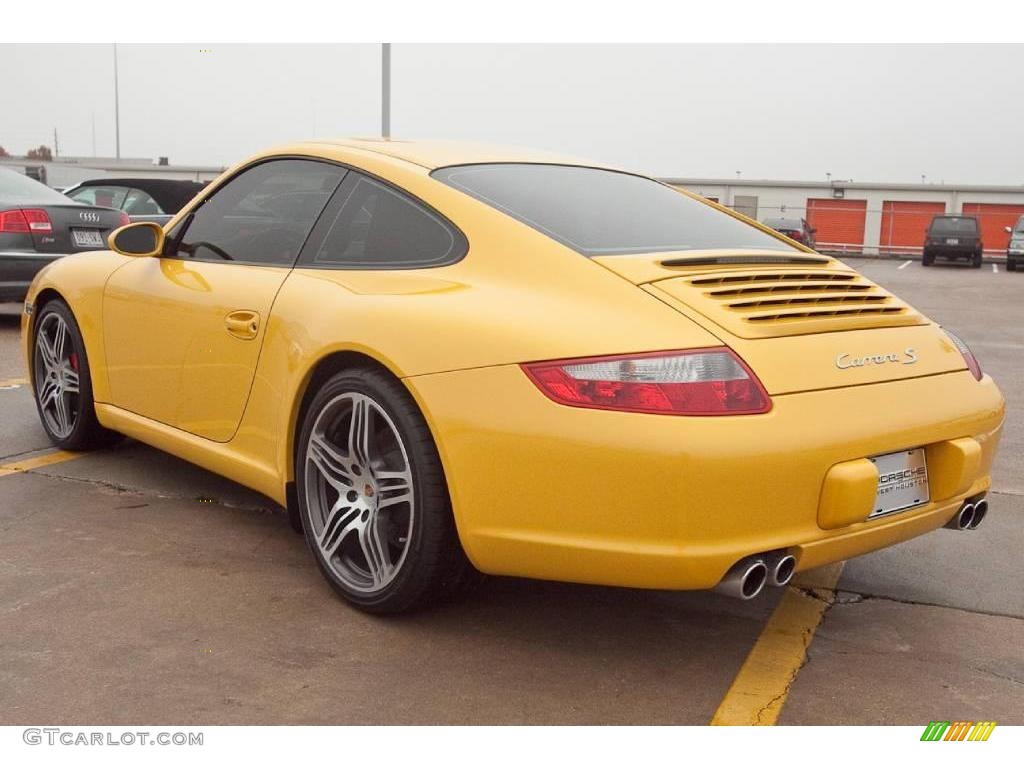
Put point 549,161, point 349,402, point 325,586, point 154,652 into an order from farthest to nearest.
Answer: point 549,161 < point 325,586 < point 349,402 < point 154,652

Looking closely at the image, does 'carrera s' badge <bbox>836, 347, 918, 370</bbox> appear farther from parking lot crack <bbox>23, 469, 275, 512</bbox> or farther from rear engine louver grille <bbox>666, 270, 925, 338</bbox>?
parking lot crack <bbox>23, 469, 275, 512</bbox>

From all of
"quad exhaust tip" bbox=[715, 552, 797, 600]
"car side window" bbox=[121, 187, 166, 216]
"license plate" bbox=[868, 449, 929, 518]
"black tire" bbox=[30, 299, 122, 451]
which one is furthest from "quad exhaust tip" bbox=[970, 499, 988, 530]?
"car side window" bbox=[121, 187, 166, 216]

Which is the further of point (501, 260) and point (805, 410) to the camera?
point (501, 260)

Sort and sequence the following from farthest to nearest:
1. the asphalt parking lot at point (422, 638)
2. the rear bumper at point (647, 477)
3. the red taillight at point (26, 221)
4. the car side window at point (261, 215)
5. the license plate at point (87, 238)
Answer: the license plate at point (87, 238), the red taillight at point (26, 221), the car side window at point (261, 215), the asphalt parking lot at point (422, 638), the rear bumper at point (647, 477)

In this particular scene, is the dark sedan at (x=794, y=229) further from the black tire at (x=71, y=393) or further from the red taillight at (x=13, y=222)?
the black tire at (x=71, y=393)

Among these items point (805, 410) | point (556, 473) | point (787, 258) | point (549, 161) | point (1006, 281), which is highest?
point (549, 161)

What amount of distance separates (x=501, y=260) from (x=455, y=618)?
1049mm

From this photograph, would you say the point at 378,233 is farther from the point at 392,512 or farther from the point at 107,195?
the point at 107,195

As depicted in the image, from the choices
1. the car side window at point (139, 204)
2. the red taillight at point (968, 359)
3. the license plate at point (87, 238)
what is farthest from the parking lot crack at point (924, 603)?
the car side window at point (139, 204)

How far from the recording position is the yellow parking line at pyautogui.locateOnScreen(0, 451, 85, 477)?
472cm

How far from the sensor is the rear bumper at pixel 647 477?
2.59 m
